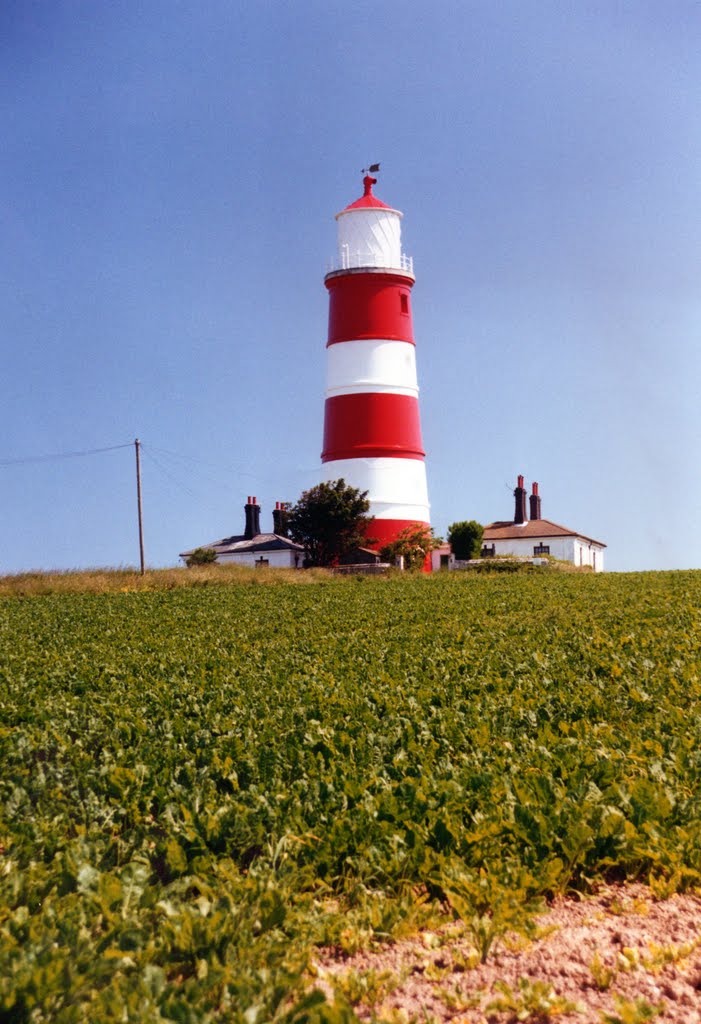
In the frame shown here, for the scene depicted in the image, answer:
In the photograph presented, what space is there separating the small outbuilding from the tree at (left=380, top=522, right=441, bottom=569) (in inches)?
276

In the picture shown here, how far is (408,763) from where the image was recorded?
20.7ft

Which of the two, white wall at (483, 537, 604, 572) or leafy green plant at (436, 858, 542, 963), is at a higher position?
white wall at (483, 537, 604, 572)

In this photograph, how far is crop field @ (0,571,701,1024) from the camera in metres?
3.89

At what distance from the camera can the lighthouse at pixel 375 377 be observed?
149ft

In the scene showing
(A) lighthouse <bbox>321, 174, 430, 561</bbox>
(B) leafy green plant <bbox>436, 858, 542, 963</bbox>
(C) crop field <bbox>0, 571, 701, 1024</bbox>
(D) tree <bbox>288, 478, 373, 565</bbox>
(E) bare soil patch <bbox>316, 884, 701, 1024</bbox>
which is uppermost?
(A) lighthouse <bbox>321, 174, 430, 561</bbox>

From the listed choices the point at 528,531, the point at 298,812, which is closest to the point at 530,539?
the point at 528,531

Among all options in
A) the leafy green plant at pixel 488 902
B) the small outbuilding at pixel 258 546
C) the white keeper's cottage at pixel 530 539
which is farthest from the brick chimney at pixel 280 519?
the leafy green plant at pixel 488 902

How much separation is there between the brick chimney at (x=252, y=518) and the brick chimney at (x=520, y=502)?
18925mm

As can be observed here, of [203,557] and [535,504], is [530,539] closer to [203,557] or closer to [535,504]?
[535,504]

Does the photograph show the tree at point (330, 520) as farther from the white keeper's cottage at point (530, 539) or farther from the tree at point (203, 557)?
the white keeper's cottage at point (530, 539)

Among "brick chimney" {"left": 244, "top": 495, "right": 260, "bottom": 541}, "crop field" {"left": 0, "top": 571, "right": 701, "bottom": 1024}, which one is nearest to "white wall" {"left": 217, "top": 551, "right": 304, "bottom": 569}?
"brick chimney" {"left": 244, "top": 495, "right": 260, "bottom": 541}

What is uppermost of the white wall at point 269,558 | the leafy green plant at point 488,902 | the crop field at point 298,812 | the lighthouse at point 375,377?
the lighthouse at point 375,377

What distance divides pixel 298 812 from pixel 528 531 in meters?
64.0

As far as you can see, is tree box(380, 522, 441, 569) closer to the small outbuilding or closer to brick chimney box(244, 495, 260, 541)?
the small outbuilding
